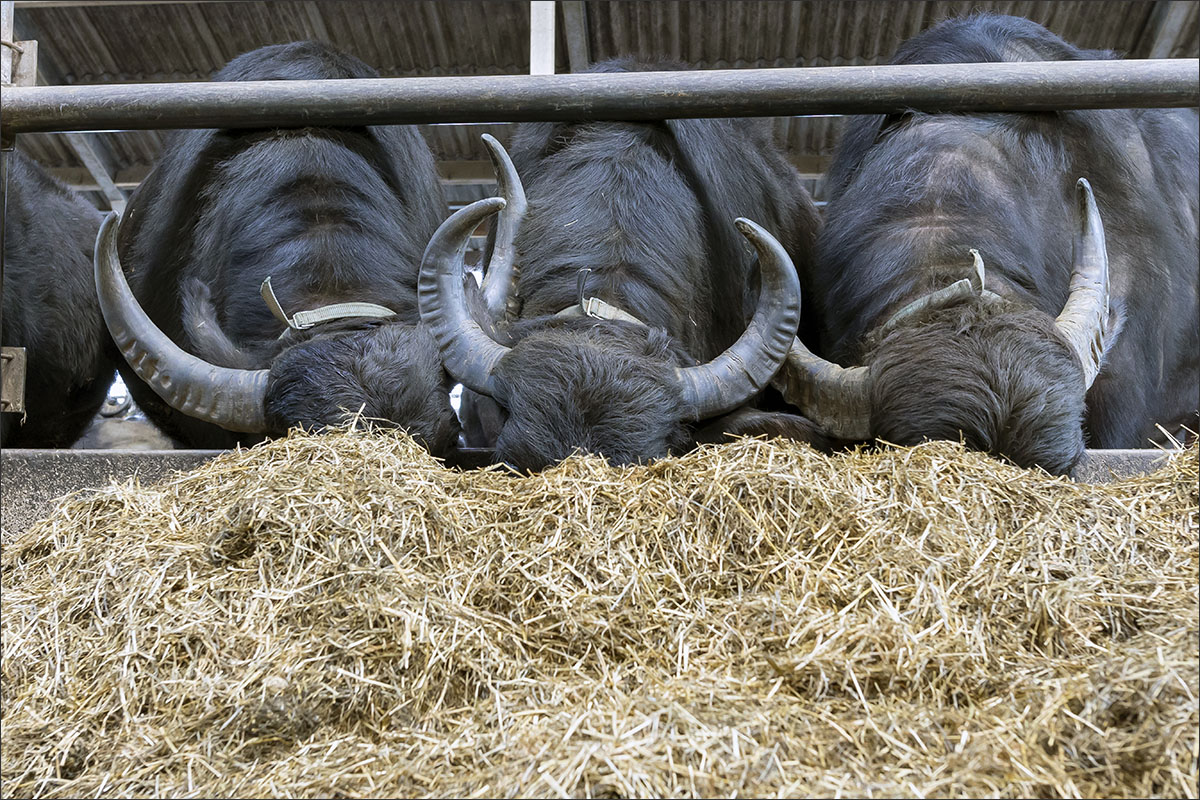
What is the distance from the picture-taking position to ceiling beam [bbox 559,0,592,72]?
750 cm

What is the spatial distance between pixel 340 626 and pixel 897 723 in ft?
4.01

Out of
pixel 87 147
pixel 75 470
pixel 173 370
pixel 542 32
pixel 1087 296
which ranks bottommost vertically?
pixel 87 147

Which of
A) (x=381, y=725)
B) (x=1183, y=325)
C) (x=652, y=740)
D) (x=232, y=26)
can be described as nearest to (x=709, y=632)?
(x=652, y=740)

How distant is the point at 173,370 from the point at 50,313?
1971mm

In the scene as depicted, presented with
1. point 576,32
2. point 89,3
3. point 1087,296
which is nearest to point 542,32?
point 576,32

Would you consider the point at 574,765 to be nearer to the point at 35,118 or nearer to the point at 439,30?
the point at 35,118

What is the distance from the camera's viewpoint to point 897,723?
7.36 ft

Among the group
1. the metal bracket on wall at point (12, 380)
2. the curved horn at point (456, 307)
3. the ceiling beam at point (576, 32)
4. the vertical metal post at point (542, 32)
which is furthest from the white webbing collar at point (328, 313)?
the ceiling beam at point (576, 32)

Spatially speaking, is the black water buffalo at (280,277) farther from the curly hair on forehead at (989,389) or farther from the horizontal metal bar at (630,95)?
the curly hair on forehead at (989,389)

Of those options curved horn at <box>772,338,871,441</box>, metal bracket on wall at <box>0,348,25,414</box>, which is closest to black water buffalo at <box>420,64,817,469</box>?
curved horn at <box>772,338,871,441</box>

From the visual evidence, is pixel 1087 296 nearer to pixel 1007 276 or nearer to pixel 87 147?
pixel 1007 276

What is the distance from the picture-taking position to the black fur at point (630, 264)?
3.81 meters

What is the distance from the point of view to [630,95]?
179 inches

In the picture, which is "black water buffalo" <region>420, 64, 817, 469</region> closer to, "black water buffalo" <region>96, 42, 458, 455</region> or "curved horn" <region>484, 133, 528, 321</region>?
"curved horn" <region>484, 133, 528, 321</region>
